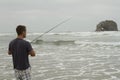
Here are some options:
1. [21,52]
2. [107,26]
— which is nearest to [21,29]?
[21,52]

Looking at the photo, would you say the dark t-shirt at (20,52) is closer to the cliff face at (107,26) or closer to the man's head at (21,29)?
the man's head at (21,29)

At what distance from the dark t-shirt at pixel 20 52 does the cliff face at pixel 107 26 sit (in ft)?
295

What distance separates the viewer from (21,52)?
5.55m

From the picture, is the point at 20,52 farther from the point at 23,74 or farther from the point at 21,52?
the point at 23,74

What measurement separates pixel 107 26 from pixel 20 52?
304 feet

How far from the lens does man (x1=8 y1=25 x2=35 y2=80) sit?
5.48 m

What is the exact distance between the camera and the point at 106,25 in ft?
319

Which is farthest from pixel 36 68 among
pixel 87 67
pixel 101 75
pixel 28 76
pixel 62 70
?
pixel 28 76

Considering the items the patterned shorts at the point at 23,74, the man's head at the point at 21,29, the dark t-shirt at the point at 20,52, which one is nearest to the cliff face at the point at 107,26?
the patterned shorts at the point at 23,74

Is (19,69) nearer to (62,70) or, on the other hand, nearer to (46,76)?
(46,76)

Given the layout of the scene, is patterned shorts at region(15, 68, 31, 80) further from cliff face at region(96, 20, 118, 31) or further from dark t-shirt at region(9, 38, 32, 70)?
cliff face at region(96, 20, 118, 31)

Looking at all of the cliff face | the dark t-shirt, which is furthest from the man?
the cliff face

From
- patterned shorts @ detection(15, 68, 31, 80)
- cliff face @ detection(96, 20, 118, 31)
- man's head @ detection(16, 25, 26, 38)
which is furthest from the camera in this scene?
cliff face @ detection(96, 20, 118, 31)

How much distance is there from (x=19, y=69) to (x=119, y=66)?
720 centimetres
